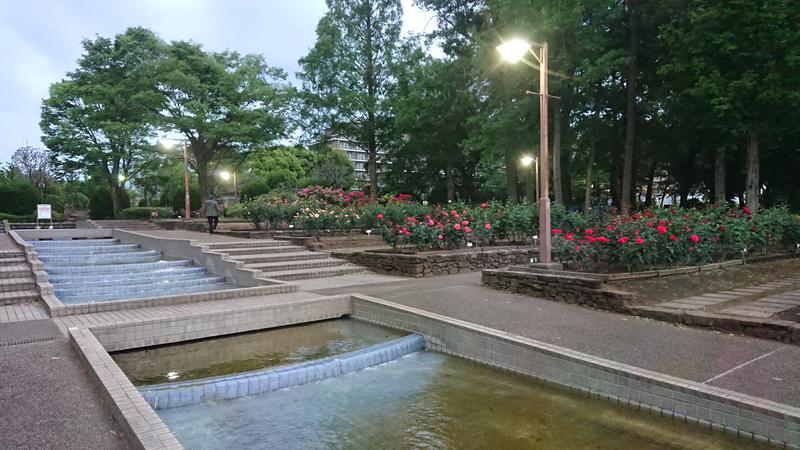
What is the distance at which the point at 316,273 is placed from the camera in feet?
37.8

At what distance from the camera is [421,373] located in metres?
5.63

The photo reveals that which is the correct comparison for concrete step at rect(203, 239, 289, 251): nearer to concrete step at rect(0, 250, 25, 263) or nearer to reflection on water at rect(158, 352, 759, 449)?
concrete step at rect(0, 250, 25, 263)

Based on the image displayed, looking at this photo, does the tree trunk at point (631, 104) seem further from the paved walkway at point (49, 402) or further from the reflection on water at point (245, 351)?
the paved walkway at point (49, 402)

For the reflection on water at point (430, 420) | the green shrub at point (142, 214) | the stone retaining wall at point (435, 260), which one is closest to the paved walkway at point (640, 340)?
the reflection on water at point (430, 420)

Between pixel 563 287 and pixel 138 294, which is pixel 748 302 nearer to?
pixel 563 287

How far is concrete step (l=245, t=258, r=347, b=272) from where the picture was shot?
11.3 metres

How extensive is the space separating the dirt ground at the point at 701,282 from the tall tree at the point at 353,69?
828 inches

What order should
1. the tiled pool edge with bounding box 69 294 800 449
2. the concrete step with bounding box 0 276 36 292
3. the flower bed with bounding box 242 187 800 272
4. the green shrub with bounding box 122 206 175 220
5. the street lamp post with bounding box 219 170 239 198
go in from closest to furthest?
1. the tiled pool edge with bounding box 69 294 800 449
2. the flower bed with bounding box 242 187 800 272
3. the concrete step with bounding box 0 276 36 292
4. the green shrub with bounding box 122 206 175 220
5. the street lamp post with bounding box 219 170 239 198

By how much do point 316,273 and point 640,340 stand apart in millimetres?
7573

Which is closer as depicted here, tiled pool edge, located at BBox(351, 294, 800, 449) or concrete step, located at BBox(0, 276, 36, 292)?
tiled pool edge, located at BBox(351, 294, 800, 449)

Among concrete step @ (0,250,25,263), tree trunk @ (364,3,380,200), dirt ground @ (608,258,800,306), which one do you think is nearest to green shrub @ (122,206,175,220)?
tree trunk @ (364,3,380,200)

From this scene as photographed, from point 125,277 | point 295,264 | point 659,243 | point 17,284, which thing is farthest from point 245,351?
point 659,243

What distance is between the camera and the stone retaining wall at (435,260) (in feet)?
36.6

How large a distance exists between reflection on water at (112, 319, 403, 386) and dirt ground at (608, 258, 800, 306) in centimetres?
378
